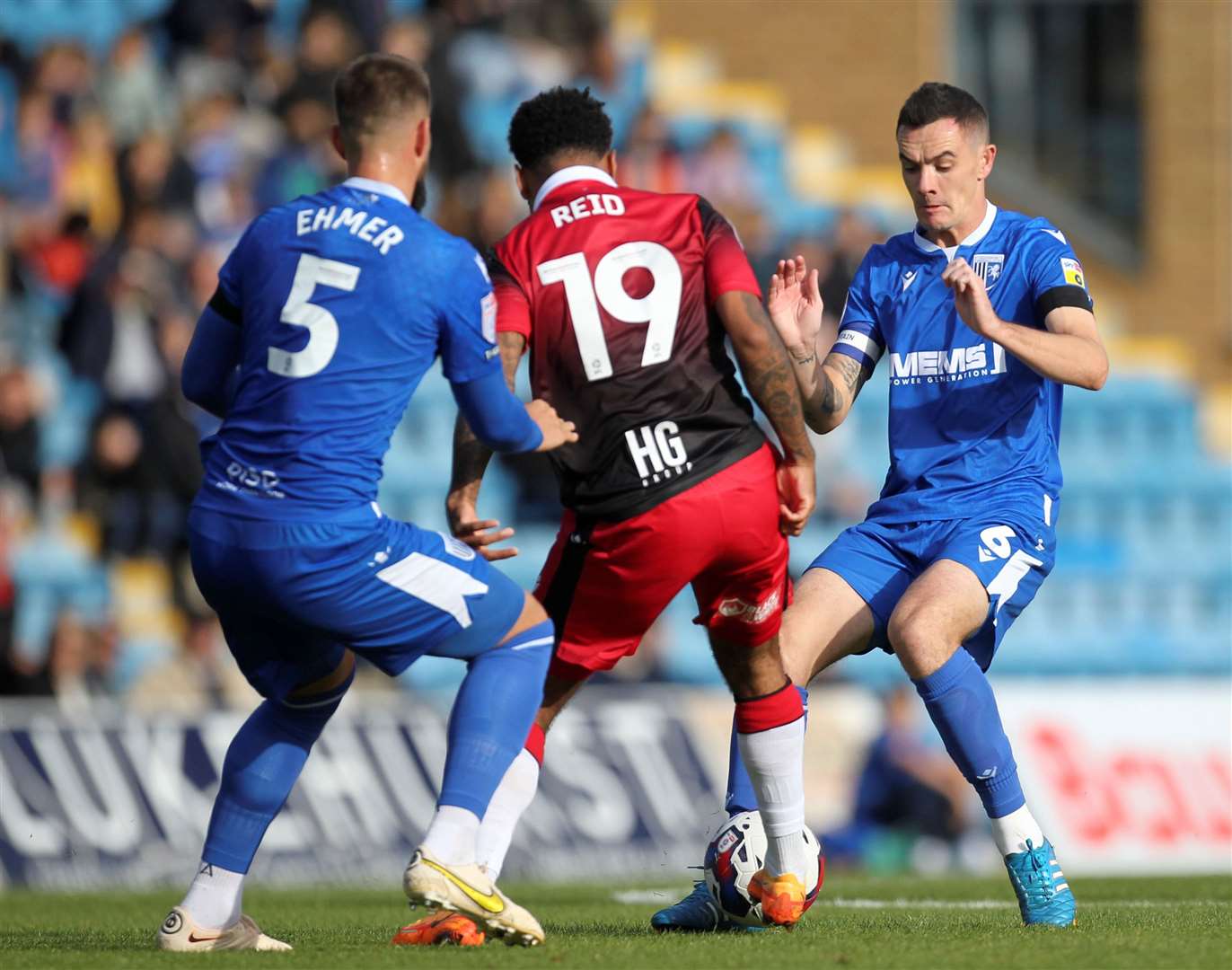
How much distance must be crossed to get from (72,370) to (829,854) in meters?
6.26

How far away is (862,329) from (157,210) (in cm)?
875

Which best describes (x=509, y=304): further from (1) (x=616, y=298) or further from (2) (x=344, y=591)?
(2) (x=344, y=591)

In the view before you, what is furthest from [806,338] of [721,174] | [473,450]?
[721,174]

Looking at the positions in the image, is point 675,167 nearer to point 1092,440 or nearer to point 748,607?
point 1092,440

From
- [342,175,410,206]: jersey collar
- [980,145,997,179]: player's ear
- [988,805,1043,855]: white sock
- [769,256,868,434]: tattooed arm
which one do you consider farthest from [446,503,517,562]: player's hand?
[980,145,997,179]: player's ear

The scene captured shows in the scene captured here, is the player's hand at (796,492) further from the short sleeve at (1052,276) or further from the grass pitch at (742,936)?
the grass pitch at (742,936)

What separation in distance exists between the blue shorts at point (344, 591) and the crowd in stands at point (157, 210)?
22.8 ft

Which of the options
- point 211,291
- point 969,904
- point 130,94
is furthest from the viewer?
point 130,94

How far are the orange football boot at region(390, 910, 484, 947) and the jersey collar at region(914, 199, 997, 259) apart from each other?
2.85 metres

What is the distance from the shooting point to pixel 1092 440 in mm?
16219

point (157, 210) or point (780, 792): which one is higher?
point (157, 210)

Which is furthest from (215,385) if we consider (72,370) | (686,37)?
(686,37)

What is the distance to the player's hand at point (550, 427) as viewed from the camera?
557cm

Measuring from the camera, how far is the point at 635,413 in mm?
5812
